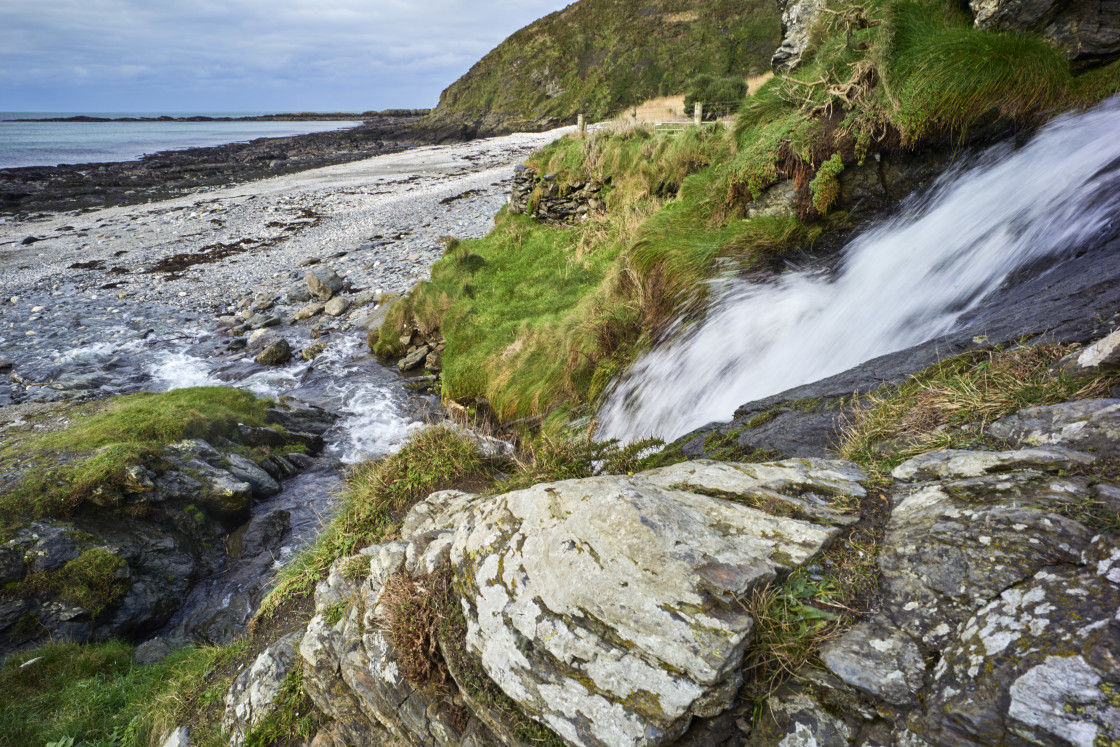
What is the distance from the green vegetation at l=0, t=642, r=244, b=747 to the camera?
5664 millimetres

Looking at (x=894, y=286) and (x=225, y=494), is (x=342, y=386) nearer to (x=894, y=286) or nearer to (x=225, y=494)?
(x=225, y=494)

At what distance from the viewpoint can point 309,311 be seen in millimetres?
19328

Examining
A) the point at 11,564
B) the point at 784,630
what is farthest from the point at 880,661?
the point at 11,564

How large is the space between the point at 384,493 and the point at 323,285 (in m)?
16.2

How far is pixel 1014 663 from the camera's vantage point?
2.12m

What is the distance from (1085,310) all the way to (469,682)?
5.27 metres

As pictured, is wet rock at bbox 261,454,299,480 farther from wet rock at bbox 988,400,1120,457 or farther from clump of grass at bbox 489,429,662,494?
wet rock at bbox 988,400,1120,457

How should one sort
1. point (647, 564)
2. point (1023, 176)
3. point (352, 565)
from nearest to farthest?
1. point (647, 564)
2. point (352, 565)
3. point (1023, 176)

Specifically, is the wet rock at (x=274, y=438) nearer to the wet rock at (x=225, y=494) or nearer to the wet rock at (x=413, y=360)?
the wet rock at (x=225, y=494)

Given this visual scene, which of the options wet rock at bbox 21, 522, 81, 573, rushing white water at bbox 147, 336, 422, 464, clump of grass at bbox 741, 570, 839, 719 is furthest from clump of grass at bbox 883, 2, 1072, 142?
wet rock at bbox 21, 522, 81, 573

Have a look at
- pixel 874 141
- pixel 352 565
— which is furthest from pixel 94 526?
pixel 874 141

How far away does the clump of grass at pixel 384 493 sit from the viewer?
640 centimetres

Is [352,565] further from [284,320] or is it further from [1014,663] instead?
[284,320]

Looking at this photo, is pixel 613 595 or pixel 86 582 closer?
pixel 613 595
